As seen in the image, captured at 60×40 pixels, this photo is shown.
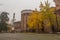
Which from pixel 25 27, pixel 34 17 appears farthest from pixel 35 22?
pixel 25 27

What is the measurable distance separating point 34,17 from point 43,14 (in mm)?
8815

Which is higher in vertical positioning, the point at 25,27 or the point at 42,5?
the point at 42,5

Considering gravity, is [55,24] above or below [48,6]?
below

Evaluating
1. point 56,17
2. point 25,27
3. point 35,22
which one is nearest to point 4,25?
point 25,27

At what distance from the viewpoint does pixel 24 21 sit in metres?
86.3

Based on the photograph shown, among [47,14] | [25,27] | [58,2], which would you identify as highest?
[58,2]

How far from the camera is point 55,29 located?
5059 centimetres

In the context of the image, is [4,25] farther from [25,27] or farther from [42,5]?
[42,5]

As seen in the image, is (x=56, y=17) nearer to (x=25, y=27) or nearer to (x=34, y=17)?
(x=34, y=17)

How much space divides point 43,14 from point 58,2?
1248 centimetres

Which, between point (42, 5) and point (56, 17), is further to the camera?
point (56, 17)

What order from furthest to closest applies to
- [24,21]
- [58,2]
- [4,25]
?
[24,21] → [4,25] → [58,2]

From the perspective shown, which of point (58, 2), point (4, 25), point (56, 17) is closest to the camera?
point (56, 17)

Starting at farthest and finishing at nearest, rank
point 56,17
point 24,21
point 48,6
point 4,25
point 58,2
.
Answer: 1. point 24,21
2. point 4,25
3. point 58,2
4. point 56,17
5. point 48,6
